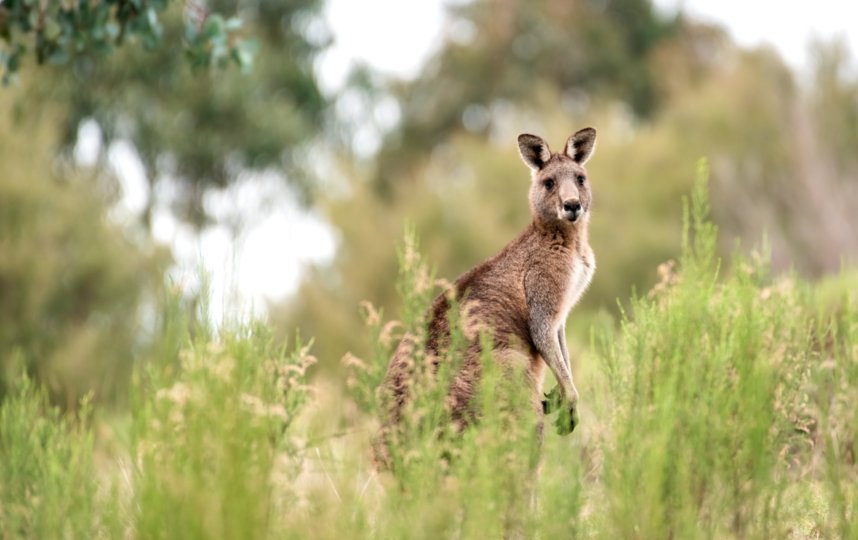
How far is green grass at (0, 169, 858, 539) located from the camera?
4785mm

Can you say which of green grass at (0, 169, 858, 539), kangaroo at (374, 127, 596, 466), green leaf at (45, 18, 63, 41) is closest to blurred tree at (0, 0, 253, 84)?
green leaf at (45, 18, 63, 41)

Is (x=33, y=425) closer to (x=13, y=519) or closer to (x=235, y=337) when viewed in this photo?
(x=13, y=519)

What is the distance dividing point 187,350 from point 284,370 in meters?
0.51

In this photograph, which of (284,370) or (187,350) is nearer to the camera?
(187,350)

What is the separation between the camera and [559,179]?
24.8 feet

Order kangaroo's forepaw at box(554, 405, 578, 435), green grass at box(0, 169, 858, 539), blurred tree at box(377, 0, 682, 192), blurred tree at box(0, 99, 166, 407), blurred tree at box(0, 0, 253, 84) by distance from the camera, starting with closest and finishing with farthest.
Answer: green grass at box(0, 169, 858, 539)
kangaroo's forepaw at box(554, 405, 578, 435)
blurred tree at box(0, 0, 253, 84)
blurred tree at box(0, 99, 166, 407)
blurred tree at box(377, 0, 682, 192)

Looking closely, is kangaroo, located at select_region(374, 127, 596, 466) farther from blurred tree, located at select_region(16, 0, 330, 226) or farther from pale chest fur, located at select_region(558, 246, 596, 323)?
blurred tree, located at select_region(16, 0, 330, 226)

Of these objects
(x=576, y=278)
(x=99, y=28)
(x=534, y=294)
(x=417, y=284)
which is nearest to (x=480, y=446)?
(x=417, y=284)

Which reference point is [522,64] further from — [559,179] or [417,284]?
[417,284]

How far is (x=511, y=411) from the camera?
5.85 meters

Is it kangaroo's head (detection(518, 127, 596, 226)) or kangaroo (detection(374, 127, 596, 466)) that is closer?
kangaroo (detection(374, 127, 596, 466))

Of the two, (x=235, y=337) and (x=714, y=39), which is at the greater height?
(x=714, y=39)

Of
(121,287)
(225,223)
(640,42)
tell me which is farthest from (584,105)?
(121,287)

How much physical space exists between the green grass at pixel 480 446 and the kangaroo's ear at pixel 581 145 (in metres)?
1.69
